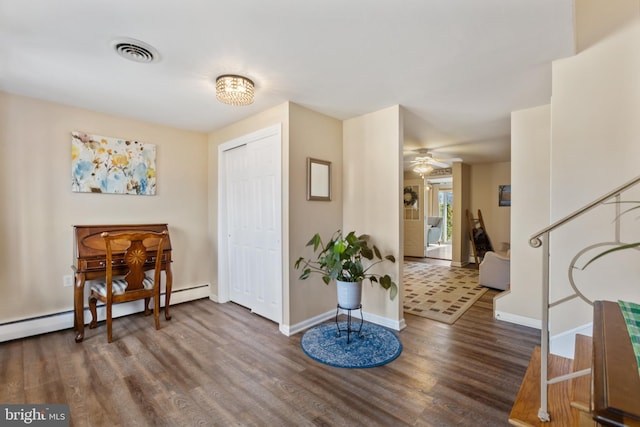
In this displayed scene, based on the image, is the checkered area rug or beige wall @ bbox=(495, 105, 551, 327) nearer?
beige wall @ bbox=(495, 105, 551, 327)

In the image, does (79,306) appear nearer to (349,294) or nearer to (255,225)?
(255,225)

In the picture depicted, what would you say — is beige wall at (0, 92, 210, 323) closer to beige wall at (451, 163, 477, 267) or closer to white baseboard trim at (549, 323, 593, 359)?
white baseboard trim at (549, 323, 593, 359)

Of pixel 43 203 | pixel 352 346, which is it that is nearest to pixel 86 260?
pixel 43 203

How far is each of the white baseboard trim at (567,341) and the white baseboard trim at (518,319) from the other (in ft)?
3.84

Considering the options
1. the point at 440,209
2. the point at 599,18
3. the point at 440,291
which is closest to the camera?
the point at 599,18

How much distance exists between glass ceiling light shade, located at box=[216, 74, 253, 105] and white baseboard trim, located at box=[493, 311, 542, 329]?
3488 millimetres

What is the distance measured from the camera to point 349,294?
8.89ft

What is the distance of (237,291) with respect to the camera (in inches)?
148

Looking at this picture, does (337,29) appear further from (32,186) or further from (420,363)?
(32,186)

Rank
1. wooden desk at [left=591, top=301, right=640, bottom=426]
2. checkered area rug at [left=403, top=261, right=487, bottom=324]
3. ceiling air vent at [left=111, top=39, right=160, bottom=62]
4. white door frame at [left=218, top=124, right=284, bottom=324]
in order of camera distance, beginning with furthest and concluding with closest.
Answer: white door frame at [left=218, top=124, right=284, bottom=324] < checkered area rug at [left=403, top=261, right=487, bottom=324] < ceiling air vent at [left=111, top=39, right=160, bottom=62] < wooden desk at [left=591, top=301, right=640, bottom=426]

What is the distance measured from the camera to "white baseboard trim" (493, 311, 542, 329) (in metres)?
3.06

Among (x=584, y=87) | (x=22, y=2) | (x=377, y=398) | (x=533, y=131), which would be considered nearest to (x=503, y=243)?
(x=533, y=131)

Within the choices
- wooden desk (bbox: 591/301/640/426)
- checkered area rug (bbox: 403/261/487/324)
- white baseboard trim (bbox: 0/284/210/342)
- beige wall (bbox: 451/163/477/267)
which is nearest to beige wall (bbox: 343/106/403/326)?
checkered area rug (bbox: 403/261/487/324)

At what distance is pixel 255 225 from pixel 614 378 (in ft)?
10.0
